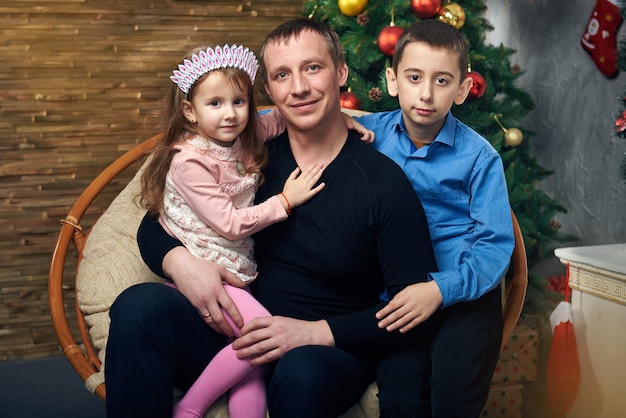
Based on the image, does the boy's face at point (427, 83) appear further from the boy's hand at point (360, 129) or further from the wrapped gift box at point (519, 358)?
the wrapped gift box at point (519, 358)

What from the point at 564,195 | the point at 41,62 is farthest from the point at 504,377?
the point at 41,62

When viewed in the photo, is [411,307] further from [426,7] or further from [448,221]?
[426,7]

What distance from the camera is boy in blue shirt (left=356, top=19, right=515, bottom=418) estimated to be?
1.57m

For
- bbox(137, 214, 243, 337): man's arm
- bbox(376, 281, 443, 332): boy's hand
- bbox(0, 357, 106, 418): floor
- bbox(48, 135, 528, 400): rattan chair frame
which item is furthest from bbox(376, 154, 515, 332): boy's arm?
bbox(0, 357, 106, 418): floor

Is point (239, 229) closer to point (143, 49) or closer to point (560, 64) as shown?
point (143, 49)

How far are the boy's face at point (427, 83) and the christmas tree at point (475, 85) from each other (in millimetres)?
796

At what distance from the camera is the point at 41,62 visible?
2.73 metres

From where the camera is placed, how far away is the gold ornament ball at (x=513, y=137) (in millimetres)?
2764

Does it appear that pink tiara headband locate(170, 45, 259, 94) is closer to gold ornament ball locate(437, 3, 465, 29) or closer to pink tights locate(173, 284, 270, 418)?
pink tights locate(173, 284, 270, 418)

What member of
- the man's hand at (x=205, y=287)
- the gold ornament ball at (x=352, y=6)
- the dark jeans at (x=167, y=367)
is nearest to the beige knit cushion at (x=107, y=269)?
the dark jeans at (x=167, y=367)

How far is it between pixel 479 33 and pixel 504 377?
1.29 meters

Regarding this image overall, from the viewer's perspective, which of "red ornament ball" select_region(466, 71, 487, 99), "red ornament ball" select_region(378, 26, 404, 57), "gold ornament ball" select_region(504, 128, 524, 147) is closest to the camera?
"red ornament ball" select_region(378, 26, 404, 57)

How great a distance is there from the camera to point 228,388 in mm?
1549

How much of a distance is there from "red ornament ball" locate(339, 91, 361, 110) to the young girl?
92 centimetres
